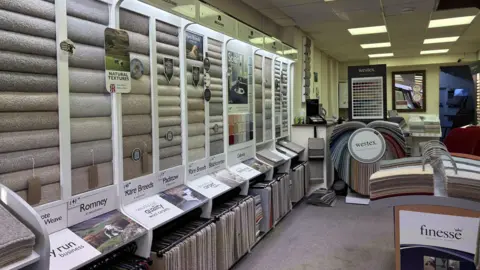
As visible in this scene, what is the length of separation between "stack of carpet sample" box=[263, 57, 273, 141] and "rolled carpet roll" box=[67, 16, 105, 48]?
329cm

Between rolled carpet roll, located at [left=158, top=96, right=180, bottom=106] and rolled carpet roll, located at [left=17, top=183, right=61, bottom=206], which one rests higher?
rolled carpet roll, located at [left=158, top=96, right=180, bottom=106]

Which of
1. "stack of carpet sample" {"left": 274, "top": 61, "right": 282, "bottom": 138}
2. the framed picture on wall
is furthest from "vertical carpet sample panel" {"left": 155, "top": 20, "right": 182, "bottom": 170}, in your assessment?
the framed picture on wall

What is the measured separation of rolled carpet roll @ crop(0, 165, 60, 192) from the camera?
1.77 m

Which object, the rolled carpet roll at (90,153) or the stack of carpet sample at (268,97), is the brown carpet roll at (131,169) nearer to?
the rolled carpet roll at (90,153)

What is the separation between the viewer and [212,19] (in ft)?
10.6

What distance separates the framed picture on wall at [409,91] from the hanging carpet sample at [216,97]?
1185 centimetres

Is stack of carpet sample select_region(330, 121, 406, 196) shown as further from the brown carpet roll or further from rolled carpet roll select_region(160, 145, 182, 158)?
the brown carpet roll

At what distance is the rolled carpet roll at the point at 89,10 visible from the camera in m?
2.12

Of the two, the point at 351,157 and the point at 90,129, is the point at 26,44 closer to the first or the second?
the point at 90,129

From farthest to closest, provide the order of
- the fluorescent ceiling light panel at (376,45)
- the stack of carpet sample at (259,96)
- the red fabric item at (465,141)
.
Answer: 1. the fluorescent ceiling light panel at (376,45)
2. the stack of carpet sample at (259,96)
3. the red fabric item at (465,141)

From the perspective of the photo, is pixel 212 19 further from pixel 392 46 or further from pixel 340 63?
pixel 340 63

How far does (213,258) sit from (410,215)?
157cm

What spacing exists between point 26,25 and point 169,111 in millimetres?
1328

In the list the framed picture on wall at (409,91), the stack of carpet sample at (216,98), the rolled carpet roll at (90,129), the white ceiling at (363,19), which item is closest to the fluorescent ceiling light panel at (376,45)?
the white ceiling at (363,19)
